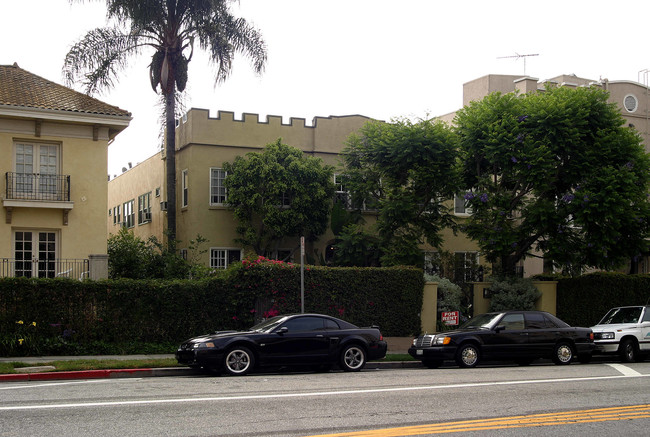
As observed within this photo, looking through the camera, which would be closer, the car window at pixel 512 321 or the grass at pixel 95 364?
the grass at pixel 95 364

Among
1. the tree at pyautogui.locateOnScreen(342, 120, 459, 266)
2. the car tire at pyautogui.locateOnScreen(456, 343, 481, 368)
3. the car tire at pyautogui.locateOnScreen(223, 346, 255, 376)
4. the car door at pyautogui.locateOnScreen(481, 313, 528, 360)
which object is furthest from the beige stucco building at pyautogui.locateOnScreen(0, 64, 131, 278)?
the car door at pyautogui.locateOnScreen(481, 313, 528, 360)

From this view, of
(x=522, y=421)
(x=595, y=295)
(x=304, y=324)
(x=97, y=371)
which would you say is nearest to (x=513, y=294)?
(x=595, y=295)

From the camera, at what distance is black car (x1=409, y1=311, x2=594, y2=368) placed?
56.2ft

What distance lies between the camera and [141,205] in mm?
34781

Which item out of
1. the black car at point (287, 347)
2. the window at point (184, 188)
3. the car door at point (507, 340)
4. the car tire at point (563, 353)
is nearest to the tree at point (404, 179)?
the window at point (184, 188)

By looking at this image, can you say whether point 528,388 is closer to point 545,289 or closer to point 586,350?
point 586,350

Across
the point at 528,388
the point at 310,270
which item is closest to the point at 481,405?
the point at 528,388

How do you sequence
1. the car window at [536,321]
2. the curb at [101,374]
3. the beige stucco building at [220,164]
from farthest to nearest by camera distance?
the beige stucco building at [220,164]
the car window at [536,321]
the curb at [101,374]

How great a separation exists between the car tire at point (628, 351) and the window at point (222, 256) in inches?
571

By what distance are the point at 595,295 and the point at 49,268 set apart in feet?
60.6

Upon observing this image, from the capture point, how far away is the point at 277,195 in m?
27.0

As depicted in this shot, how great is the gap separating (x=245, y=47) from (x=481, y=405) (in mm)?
18953

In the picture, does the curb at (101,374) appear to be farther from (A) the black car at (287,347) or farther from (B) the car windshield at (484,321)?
(B) the car windshield at (484,321)

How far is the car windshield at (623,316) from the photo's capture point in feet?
65.7
